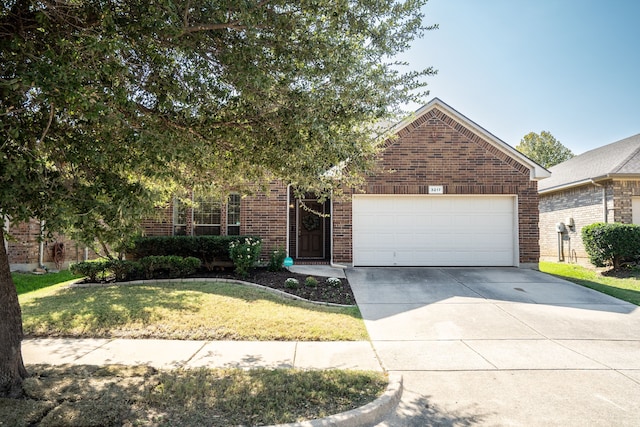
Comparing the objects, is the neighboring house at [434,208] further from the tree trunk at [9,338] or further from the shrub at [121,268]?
the tree trunk at [9,338]

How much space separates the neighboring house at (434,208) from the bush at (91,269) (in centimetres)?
256

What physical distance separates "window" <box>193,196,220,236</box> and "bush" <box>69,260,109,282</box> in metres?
3.10

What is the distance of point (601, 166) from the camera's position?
47.2ft

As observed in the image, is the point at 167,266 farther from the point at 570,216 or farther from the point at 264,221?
the point at 570,216

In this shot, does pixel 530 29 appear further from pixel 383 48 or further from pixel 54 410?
pixel 54 410

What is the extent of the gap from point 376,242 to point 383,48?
25.8 ft

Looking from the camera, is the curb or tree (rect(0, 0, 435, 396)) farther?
tree (rect(0, 0, 435, 396))

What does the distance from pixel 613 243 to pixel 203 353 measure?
12351mm

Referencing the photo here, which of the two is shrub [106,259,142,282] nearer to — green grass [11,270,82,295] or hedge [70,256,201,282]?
hedge [70,256,201,282]

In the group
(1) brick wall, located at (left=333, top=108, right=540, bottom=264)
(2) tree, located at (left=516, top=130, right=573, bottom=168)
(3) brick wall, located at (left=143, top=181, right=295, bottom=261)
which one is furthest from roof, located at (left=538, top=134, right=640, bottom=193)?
(2) tree, located at (left=516, top=130, right=573, bottom=168)

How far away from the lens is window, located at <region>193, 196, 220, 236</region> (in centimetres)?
1227

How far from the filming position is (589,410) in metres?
3.63

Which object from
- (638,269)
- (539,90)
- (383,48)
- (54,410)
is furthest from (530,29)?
(54,410)

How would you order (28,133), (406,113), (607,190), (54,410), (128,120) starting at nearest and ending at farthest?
1. (54,410)
2. (28,133)
3. (128,120)
4. (406,113)
5. (607,190)
